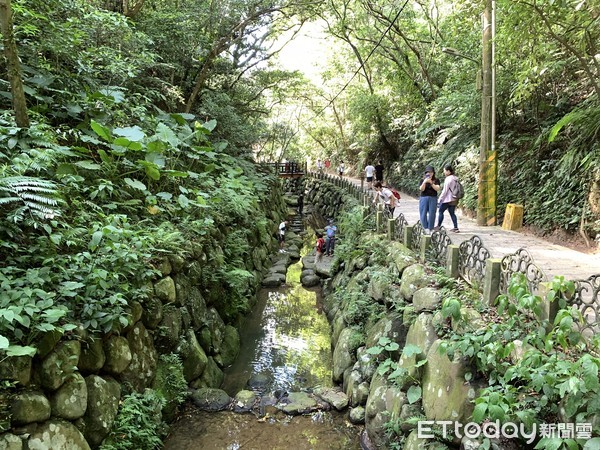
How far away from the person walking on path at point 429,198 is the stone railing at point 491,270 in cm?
66

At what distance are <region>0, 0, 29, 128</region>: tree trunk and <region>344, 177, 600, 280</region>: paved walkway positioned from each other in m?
8.01

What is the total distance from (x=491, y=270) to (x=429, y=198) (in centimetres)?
402

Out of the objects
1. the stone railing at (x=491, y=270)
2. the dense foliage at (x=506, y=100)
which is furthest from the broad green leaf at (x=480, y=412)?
the dense foliage at (x=506, y=100)

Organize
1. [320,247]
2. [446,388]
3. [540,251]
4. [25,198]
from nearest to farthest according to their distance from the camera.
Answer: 1. [446,388]
2. [25,198]
3. [540,251]
4. [320,247]

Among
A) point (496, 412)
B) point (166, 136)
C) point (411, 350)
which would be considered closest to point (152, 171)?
point (166, 136)

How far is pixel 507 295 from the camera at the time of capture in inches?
169

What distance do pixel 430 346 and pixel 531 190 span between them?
22.2 ft

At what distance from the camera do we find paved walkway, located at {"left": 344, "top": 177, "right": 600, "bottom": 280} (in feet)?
20.5

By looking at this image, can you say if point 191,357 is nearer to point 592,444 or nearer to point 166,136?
point 166,136

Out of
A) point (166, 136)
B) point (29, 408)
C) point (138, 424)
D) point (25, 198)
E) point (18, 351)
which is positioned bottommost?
point (138, 424)

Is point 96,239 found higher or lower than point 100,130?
lower

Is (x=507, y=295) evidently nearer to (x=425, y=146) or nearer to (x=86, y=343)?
(x=86, y=343)

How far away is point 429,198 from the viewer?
27.2 ft

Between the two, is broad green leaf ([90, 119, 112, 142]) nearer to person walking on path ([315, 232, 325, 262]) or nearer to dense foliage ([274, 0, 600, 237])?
dense foliage ([274, 0, 600, 237])
